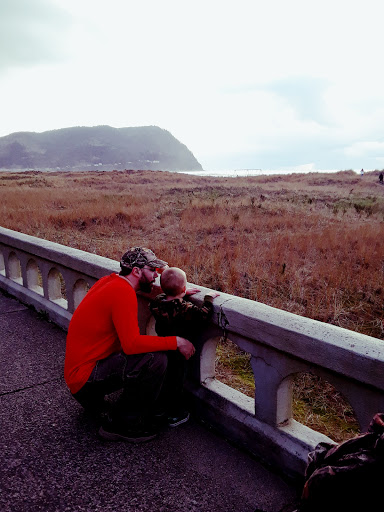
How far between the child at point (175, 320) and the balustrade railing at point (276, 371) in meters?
0.09

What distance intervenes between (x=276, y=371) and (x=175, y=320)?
2.38 ft

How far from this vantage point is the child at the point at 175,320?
8.79 feet

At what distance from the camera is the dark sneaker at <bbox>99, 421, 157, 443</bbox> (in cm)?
268

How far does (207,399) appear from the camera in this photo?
2850mm

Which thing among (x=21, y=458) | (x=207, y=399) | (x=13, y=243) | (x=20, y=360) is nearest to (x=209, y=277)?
(x=13, y=243)

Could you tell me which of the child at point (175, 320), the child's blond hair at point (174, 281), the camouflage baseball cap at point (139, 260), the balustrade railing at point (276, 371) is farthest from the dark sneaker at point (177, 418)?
the camouflage baseball cap at point (139, 260)

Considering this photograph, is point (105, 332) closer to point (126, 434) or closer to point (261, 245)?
point (126, 434)

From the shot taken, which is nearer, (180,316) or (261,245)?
(180,316)

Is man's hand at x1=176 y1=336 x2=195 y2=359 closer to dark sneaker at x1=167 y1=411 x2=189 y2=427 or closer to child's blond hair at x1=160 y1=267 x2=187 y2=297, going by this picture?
child's blond hair at x1=160 y1=267 x2=187 y2=297

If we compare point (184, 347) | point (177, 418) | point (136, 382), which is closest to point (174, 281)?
point (184, 347)

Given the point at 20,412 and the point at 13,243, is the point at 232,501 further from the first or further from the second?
the point at 13,243

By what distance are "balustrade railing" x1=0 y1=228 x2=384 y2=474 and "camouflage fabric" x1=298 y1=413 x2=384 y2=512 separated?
409 mm

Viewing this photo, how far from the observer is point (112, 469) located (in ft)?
8.01

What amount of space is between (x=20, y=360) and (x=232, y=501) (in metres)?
2.43
